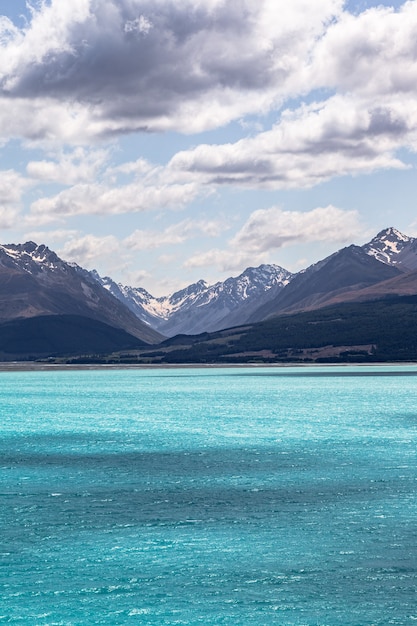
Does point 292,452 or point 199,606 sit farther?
point 292,452

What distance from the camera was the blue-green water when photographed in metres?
43.2

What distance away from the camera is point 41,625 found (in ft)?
133

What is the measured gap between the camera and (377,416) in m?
158

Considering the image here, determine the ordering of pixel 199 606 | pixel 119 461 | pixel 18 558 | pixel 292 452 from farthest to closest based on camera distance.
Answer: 1. pixel 292 452
2. pixel 119 461
3. pixel 18 558
4. pixel 199 606

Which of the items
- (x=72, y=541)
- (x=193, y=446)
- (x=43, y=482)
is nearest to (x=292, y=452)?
(x=193, y=446)

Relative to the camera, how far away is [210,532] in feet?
190

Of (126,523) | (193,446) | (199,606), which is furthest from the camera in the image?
(193,446)

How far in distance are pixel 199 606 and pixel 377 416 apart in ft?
388

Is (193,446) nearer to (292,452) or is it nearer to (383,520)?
(292,452)

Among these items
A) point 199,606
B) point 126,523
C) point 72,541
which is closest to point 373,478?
Result: point 126,523

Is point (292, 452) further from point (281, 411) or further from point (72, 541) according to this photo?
point (281, 411)

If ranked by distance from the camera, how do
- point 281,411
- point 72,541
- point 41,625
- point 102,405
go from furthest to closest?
point 102,405
point 281,411
point 72,541
point 41,625

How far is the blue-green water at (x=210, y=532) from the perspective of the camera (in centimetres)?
4316

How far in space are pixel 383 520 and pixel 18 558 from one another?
967 inches
